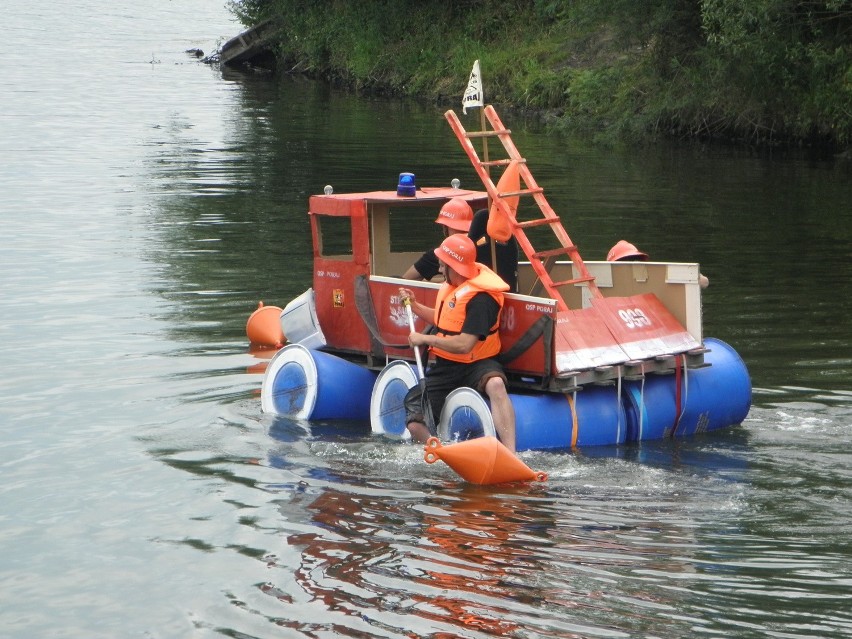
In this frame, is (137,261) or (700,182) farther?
(700,182)

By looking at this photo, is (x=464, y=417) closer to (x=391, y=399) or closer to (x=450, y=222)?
(x=391, y=399)

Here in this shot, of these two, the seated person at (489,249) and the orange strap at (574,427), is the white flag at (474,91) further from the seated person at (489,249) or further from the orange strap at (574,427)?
the orange strap at (574,427)

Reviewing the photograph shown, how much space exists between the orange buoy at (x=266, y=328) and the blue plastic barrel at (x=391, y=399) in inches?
118

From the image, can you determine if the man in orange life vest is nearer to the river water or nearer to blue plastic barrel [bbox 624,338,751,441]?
the river water

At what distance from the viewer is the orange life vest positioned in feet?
33.6

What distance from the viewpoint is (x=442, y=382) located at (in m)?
10.6

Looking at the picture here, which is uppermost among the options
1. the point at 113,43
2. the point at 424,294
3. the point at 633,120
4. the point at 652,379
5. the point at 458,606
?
the point at 113,43

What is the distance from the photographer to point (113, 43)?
66.4 meters

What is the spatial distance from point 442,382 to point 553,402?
872 mm

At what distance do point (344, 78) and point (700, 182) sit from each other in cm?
2972

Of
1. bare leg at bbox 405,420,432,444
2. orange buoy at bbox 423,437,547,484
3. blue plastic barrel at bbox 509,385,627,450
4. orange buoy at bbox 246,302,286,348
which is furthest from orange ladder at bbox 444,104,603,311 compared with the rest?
orange buoy at bbox 246,302,286,348

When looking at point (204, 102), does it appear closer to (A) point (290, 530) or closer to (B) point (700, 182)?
(B) point (700, 182)

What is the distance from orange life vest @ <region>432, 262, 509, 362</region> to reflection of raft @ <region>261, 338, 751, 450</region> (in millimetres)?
361

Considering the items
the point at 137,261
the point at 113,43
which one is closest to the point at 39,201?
the point at 137,261
